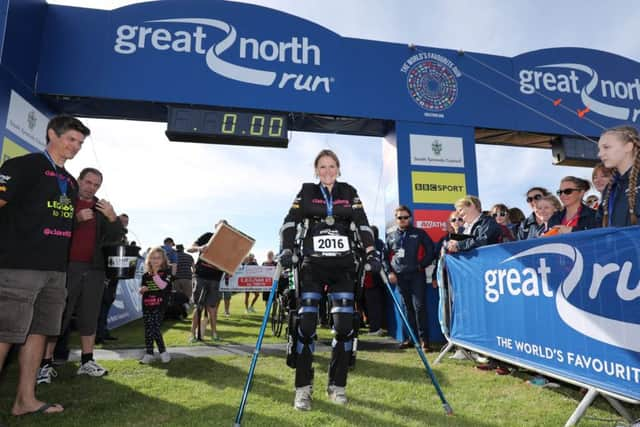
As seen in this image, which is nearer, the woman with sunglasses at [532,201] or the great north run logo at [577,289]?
the great north run logo at [577,289]

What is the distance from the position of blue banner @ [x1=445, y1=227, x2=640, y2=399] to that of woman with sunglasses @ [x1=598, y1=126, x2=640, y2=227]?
0.21 meters

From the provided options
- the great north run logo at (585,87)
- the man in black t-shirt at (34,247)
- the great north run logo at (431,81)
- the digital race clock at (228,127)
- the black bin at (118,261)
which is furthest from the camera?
the great north run logo at (585,87)

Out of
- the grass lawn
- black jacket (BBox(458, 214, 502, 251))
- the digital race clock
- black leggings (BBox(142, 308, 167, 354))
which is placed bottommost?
the grass lawn

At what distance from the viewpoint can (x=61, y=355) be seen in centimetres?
475

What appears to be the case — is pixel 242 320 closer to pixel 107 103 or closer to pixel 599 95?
pixel 107 103

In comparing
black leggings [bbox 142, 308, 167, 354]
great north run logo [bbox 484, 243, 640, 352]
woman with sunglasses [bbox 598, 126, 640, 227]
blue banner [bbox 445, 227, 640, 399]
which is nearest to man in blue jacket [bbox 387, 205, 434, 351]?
blue banner [bbox 445, 227, 640, 399]

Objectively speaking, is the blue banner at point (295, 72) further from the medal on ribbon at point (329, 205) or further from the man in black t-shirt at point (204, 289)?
the medal on ribbon at point (329, 205)

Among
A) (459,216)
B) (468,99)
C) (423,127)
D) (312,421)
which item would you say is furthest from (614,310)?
(468,99)

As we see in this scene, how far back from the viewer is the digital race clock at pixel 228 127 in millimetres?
6609

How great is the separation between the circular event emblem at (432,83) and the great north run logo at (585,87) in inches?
67.1

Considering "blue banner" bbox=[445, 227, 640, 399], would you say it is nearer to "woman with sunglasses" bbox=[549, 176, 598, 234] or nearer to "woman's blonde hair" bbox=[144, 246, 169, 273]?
"woman with sunglasses" bbox=[549, 176, 598, 234]

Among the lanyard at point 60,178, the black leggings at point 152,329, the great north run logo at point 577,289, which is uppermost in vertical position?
the lanyard at point 60,178

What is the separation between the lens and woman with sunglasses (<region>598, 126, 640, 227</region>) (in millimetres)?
2652

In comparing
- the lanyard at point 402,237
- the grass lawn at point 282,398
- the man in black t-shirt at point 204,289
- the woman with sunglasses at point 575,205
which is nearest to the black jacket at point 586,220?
the woman with sunglasses at point 575,205
